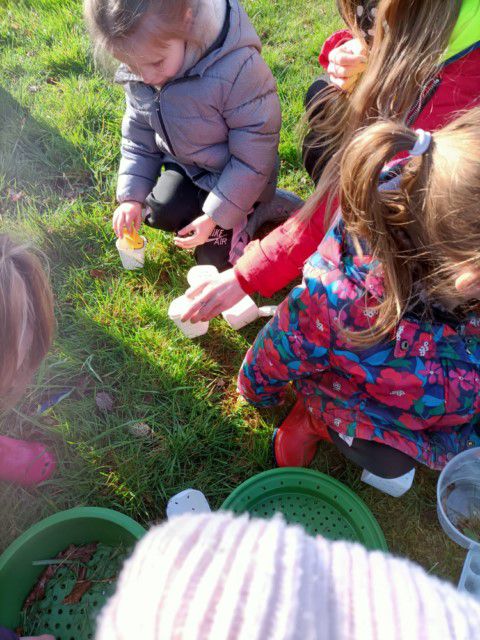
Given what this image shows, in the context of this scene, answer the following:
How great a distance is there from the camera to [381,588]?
1.67 ft

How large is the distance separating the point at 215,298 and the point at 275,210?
0.73m

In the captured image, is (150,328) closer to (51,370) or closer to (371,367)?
(51,370)

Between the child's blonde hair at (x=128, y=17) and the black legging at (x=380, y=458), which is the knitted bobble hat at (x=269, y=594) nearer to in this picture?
the black legging at (x=380, y=458)

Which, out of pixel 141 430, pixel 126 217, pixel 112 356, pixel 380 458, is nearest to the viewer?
pixel 380 458

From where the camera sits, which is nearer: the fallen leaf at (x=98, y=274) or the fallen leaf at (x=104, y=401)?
the fallen leaf at (x=104, y=401)

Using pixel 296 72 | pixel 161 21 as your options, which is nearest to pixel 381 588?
pixel 161 21

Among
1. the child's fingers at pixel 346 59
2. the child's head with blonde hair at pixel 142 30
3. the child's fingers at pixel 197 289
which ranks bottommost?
the child's fingers at pixel 197 289

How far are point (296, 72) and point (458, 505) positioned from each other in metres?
2.17

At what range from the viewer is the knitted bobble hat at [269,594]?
471 mm

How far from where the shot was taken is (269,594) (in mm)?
477

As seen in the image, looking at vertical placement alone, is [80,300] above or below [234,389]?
above

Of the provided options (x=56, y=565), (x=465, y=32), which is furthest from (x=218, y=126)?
(x=56, y=565)

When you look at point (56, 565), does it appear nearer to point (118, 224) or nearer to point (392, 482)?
point (392, 482)

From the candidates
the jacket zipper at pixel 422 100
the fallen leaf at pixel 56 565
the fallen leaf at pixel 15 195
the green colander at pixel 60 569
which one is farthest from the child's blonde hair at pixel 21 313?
the fallen leaf at pixel 15 195
